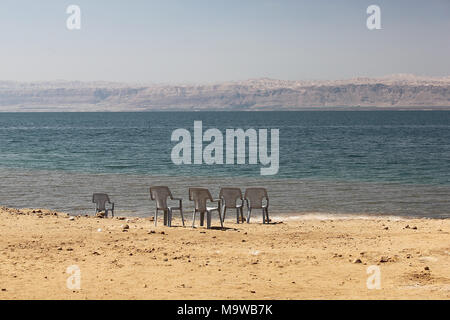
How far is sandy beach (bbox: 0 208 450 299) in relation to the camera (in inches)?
329

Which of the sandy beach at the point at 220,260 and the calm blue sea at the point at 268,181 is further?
the calm blue sea at the point at 268,181

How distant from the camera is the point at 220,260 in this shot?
10328mm

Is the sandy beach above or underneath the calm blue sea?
above

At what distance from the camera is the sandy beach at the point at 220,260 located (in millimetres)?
8367

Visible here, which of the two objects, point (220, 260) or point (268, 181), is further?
point (268, 181)

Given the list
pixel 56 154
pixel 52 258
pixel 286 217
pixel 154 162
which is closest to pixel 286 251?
pixel 52 258

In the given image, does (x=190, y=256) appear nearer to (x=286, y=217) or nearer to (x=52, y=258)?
(x=52, y=258)

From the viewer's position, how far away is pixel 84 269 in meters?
9.59

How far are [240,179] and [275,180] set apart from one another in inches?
73.4

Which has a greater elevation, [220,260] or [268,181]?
[220,260]

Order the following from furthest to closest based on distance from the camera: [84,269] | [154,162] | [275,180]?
[154,162] < [275,180] < [84,269]
